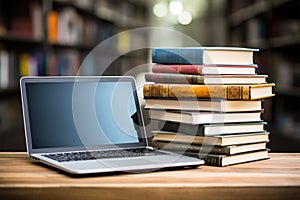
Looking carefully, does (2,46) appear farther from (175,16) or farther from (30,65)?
(175,16)

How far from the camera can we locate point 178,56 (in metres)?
1.22

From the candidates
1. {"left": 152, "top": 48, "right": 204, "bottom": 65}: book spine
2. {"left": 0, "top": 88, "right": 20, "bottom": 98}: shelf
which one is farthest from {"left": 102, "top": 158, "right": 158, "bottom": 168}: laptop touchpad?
{"left": 0, "top": 88, "right": 20, "bottom": 98}: shelf

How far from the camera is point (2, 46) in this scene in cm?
372

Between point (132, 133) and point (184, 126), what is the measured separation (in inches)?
5.0

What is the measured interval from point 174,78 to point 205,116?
11cm

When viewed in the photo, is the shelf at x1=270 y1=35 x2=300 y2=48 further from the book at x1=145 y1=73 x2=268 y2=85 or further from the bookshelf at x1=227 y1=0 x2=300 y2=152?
the book at x1=145 y1=73 x2=268 y2=85

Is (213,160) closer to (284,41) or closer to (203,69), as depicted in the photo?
(203,69)

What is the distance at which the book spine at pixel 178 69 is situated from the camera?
3.85ft

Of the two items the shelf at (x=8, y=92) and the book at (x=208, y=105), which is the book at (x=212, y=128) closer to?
the book at (x=208, y=105)

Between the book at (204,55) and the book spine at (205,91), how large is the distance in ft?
0.17

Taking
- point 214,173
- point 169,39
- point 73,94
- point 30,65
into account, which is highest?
point 169,39

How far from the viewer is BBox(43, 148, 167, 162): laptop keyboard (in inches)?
43.3

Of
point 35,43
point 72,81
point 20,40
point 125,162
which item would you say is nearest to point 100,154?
point 125,162

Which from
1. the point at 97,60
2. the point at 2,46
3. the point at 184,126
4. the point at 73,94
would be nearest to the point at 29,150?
the point at 73,94
